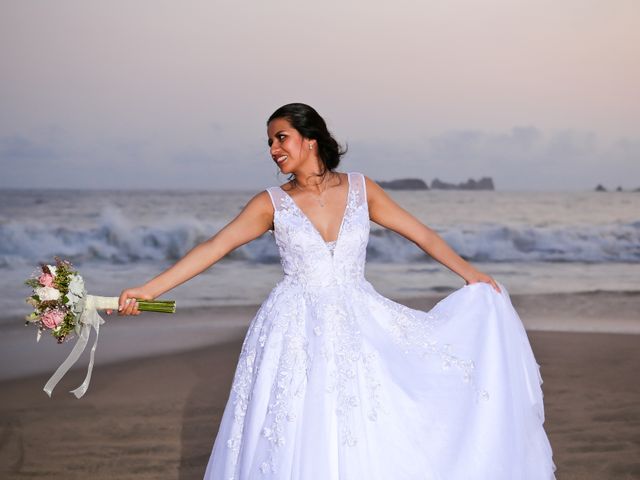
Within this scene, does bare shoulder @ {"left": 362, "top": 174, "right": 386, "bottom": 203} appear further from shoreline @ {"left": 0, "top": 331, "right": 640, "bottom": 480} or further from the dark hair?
shoreline @ {"left": 0, "top": 331, "right": 640, "bottom": 480}

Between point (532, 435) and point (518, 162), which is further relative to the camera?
point (518, 162)

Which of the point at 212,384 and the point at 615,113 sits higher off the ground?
the point at 615,113

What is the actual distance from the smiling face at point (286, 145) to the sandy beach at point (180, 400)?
199cm

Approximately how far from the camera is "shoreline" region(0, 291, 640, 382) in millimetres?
7195

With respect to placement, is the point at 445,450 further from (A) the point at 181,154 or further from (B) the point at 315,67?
(A) the point at 181,154

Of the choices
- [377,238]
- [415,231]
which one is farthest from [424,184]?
[415,231]

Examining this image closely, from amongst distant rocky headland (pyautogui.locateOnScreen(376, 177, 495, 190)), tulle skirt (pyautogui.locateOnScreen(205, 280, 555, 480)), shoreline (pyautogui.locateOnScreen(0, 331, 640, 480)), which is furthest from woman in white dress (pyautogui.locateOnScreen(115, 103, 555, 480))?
distant rocky headland (pyautogui.locateOnScreen(376, 177, 495, 190))

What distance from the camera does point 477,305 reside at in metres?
3.47

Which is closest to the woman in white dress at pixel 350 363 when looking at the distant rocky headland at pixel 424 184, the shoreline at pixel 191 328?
the shoreline at pixel 191 328

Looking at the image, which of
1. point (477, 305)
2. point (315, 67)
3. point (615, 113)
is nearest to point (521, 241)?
point (615, 113)

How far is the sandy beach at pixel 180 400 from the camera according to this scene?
15.7ft

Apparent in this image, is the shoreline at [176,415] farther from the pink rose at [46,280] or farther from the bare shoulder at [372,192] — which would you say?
the bare shoulder at [372,192]

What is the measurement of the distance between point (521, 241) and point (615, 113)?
2574mm

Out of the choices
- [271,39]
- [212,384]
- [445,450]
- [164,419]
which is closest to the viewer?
[445,450]
